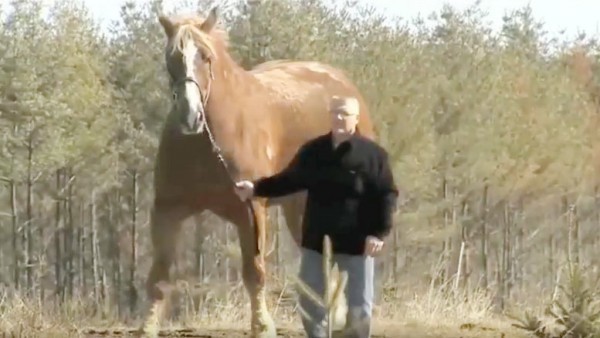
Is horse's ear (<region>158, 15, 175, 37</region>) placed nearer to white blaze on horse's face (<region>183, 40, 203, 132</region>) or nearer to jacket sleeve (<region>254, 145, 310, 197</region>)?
white blaze on horse's face (<region>183, 40, 203, 132</region>)

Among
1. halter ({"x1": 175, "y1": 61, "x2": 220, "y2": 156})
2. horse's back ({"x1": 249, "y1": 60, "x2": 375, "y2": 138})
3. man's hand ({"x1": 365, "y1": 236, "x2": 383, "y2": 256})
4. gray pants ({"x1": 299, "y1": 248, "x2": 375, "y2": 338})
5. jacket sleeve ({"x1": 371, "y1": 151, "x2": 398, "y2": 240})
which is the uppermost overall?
horse's back ({"x1": 249, "y1": 60, "x2": 375, "y2": 138})

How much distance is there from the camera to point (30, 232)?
2519 cm

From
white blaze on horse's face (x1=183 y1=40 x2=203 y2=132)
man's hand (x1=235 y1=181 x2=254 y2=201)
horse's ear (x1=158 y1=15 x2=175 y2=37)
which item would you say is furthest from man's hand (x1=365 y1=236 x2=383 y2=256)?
horse's ear (x1=158 y1=15 x2=175 y2=37)

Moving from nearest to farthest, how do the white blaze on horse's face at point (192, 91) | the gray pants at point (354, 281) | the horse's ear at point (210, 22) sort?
the gray pants at point (354, 281) → the white blaze on horse's face at point (192, 91) → the horse's ear at point (210, 22)

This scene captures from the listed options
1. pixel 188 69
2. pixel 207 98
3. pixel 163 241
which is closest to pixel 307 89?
pixel 163 241

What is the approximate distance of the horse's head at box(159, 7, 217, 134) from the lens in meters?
7.07

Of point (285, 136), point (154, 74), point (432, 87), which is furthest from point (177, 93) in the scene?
point (432, 87)

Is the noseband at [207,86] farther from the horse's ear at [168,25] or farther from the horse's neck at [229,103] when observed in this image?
the horse's ear at [168,25]

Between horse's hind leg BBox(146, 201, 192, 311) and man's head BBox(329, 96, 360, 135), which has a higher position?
man's head BBox(329, 96, 360, 135)

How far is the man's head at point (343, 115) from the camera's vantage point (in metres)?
5.83

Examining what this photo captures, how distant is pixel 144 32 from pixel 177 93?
1491 centimetres

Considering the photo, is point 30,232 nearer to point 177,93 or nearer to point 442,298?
point 442,298

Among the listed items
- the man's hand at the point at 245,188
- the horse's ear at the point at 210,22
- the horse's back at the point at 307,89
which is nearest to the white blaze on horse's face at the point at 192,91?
the horse's ear at the point at 210,22

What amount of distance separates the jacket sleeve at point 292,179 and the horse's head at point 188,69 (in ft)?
3.84
